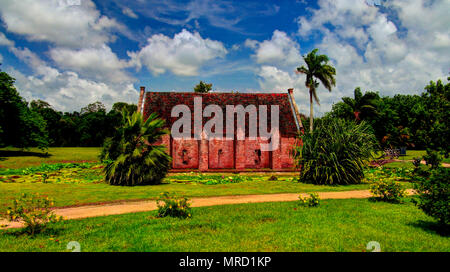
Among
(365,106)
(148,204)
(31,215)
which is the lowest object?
(148,204)

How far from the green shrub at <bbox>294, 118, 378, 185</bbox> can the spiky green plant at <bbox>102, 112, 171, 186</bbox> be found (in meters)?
8.93

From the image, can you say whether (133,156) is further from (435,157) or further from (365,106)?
(365,106)

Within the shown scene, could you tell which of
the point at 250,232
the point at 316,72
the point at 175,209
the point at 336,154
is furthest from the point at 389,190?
the point at 316,72

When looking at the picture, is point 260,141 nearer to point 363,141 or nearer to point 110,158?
point 363,141

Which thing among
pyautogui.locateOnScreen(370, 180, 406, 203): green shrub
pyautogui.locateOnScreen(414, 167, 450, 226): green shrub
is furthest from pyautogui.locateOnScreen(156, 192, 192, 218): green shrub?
pyautogui.locateOnScreen(370, 180, 406, 203): green shrub

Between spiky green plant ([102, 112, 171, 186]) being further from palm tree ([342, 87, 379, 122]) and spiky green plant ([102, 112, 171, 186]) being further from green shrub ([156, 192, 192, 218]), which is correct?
palm tree ([342, 87, 379, 122])

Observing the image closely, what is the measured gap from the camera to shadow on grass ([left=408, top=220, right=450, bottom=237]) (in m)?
7.45

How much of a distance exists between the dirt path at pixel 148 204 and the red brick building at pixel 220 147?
11.8 m

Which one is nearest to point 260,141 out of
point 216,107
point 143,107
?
point 216,107

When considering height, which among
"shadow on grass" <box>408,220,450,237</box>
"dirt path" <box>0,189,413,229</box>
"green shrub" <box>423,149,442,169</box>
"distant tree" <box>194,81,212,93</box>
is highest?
"distant tree" <box>194,81,212,93</box>

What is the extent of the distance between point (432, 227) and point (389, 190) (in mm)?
3396

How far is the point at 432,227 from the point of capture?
790 centimetres

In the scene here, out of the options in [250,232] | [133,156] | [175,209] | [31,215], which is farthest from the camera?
[133,156]

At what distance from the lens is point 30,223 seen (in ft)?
23.5
